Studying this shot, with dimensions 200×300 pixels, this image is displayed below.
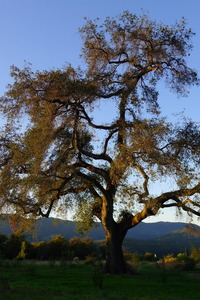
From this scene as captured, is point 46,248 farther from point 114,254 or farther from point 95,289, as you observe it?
point 95,289

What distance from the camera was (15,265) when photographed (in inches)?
1068

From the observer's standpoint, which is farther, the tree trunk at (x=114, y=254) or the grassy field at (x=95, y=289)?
the tree trunk at (x=114, y=254)

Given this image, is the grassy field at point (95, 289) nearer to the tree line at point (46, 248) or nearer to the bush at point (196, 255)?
the bush at point (196, 255)

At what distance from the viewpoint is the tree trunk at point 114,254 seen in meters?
23.7

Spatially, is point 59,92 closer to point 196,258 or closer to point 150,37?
point 150,37

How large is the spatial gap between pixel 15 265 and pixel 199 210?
14.6 m

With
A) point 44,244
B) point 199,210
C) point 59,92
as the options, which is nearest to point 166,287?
point 199,210

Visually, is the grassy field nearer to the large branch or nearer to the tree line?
the large branch

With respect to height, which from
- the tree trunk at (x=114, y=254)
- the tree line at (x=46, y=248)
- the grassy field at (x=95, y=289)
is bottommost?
the grassy field at (x=95, y=289)

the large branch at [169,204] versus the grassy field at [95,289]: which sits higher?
the large branch at [169,204]

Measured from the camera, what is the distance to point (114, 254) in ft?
78.8

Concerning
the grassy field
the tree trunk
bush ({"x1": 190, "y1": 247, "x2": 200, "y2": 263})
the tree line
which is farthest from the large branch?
the tree line

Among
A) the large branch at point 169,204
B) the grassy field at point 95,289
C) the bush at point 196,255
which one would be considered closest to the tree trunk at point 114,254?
the large branch at point 169,204

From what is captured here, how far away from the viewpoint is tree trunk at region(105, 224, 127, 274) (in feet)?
77.8
